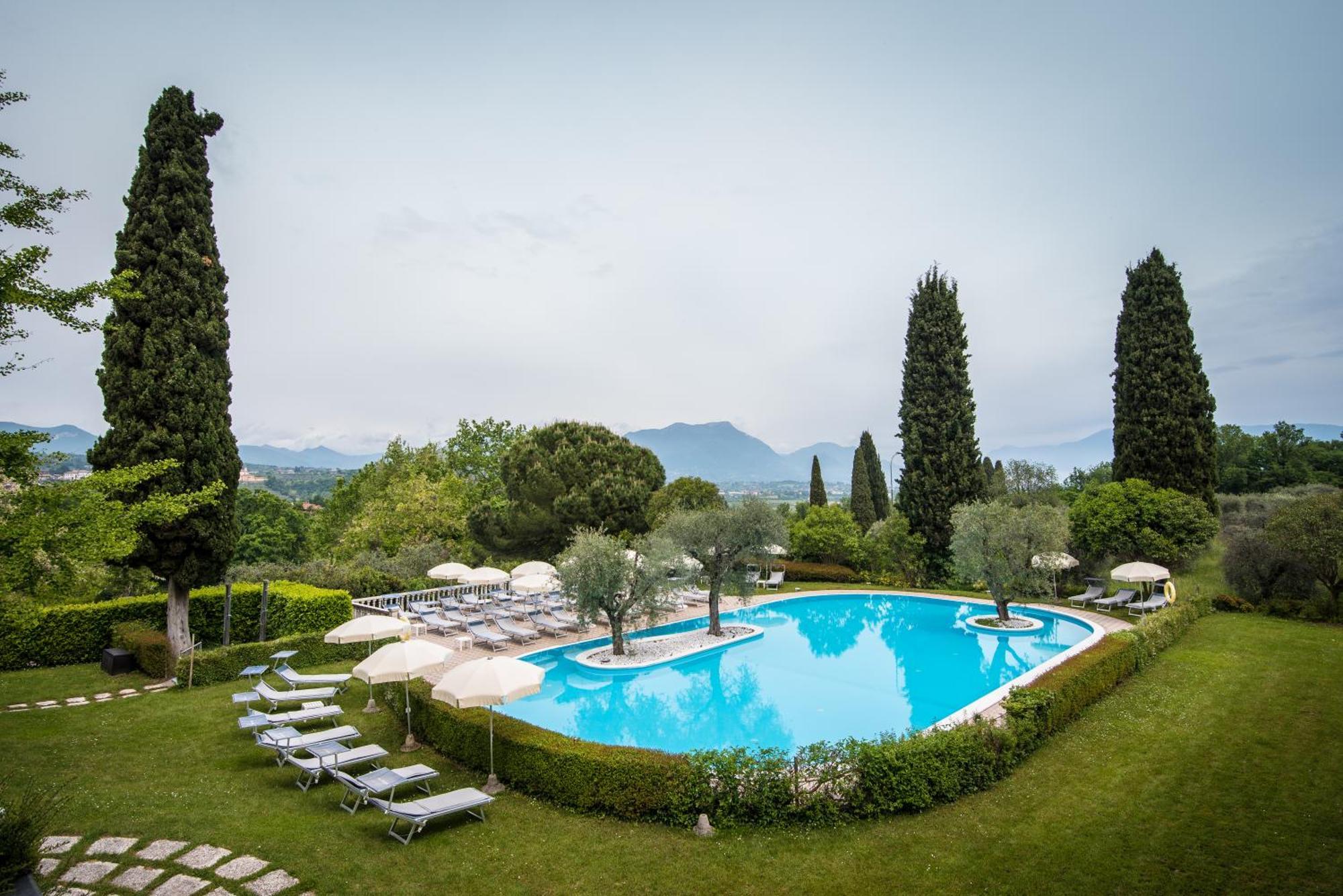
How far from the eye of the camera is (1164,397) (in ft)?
88.9

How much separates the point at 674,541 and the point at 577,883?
14049 millimetres

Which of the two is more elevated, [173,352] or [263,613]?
[173,352]

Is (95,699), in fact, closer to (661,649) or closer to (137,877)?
(137,877)

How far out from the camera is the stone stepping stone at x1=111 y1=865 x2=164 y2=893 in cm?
618

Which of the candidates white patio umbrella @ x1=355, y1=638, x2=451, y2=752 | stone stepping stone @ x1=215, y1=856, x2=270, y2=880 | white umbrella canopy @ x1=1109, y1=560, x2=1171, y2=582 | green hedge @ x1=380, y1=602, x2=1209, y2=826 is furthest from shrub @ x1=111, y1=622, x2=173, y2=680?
white umbrella canopy @ x1=1109, y1=560, x2=1171, y2=582

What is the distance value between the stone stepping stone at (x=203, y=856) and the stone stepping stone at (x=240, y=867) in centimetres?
17

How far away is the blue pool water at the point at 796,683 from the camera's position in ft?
43.9

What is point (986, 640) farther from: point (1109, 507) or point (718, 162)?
point (718, 162)

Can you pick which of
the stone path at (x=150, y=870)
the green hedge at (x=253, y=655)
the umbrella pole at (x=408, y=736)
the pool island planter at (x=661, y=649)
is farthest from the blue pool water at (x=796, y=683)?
the stone path at (x=150, y=870)

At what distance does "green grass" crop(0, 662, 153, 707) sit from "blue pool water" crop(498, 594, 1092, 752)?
8.54m

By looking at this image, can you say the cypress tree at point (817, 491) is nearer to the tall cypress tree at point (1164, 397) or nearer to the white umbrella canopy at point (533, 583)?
the tall cypress tree at point (1164, 397)

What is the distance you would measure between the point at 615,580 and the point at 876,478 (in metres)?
31.1

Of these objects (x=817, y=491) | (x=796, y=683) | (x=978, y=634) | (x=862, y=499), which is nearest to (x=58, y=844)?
(x=796, y=683)

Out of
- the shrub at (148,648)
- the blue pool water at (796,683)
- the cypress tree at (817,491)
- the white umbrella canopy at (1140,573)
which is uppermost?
the cypress tree at (817,491)
